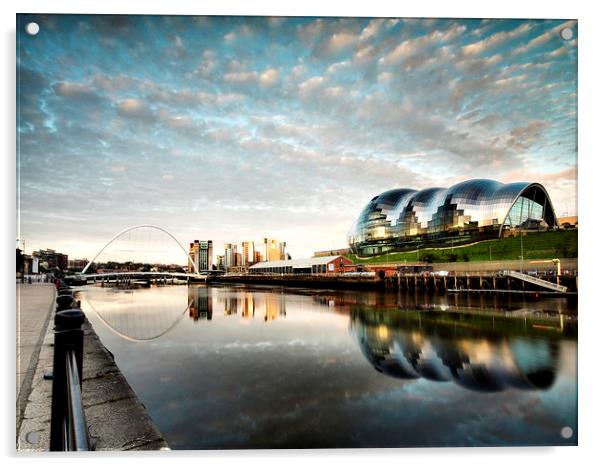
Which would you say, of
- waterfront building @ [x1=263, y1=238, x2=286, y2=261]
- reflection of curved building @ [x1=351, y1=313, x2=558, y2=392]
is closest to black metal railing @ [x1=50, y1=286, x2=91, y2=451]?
reflection of curved building @ [x1=351, y1=313, x2=558, y2=392]

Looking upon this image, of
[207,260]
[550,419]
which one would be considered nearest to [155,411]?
[550,419]

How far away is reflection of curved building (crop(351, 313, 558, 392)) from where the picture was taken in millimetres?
4285

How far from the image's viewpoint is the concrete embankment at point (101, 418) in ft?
8.38

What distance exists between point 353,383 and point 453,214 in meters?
27.8

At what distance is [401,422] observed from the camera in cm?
330

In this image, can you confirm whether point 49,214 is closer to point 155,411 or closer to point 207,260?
point 155,411

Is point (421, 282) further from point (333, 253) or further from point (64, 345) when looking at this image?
point (64, 345)

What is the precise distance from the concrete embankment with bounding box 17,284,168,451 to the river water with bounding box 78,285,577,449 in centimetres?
45

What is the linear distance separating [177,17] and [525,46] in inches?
142

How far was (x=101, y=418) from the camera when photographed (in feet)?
8.87

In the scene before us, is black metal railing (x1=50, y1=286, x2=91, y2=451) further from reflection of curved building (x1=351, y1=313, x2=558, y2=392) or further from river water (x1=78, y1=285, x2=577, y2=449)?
reflection of curved building (x1=351, y1=313, x2=558, y2=392)

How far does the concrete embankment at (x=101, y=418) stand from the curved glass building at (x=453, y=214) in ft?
83.2

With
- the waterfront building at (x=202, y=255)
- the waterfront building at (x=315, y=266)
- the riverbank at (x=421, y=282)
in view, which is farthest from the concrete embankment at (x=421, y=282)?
the waterfront building at (x=202, y=255)

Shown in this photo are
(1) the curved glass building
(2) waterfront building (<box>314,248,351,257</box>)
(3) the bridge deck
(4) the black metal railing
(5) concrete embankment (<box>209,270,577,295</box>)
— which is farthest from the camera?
(2) waterfront building (<box>314,248,351,257</box>)
